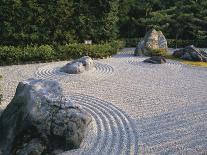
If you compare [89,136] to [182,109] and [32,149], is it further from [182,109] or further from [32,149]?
[182,109]

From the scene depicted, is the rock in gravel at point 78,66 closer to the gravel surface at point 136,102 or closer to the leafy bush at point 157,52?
the gravel surface at point 136,102

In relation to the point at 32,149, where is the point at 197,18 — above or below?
above

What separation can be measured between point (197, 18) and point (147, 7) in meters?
5.49

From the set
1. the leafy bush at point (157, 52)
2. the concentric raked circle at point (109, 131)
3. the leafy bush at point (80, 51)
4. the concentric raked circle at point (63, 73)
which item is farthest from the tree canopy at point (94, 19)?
the concentric raked circle at point (109, 131)

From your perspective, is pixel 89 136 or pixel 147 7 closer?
pixel 89 136

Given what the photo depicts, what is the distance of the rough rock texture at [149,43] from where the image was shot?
2870 centimetres

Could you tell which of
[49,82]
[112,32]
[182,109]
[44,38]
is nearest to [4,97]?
[49,82]

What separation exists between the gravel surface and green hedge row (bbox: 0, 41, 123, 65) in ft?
3.34

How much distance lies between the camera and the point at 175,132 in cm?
1199

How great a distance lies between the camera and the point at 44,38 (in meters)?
28.3

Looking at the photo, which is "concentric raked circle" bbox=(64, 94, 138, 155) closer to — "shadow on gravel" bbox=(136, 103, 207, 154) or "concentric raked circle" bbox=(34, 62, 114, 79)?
"shadow on gravel" bbox=(136, 103, 207, 154)

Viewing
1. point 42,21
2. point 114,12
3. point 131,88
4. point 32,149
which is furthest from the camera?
point 114,12

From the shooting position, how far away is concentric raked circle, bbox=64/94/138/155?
34.6 ft

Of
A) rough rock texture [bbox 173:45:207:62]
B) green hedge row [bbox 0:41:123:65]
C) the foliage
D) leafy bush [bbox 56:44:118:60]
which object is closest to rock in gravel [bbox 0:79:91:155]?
green hedge row [bbox 0:41:123:65]
